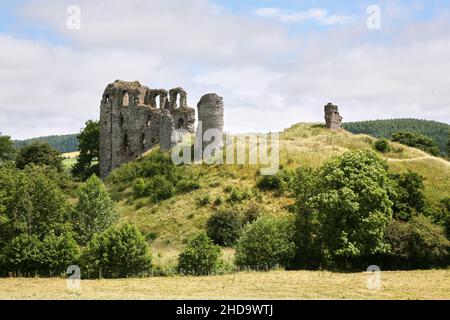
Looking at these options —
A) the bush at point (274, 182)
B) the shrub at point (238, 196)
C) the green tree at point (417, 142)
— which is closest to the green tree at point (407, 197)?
the bush at point (274, 182)

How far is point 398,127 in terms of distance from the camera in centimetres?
14988

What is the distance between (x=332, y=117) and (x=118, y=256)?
39.7 m

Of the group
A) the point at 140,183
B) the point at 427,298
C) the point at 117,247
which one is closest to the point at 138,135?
the point at 140,183

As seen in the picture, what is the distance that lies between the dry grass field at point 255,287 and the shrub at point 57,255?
192cm

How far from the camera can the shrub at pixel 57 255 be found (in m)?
37.0

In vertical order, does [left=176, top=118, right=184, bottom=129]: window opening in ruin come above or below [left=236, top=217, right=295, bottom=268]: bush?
above

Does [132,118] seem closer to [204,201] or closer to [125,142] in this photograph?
[125,142]

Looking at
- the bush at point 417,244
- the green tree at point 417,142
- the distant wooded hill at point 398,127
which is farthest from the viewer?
the distant wooded hill at point 398,127

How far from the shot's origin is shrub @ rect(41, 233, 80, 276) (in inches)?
1457

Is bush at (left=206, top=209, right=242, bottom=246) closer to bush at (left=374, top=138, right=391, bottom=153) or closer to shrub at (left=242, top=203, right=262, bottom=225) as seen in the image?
shrub at (left=242, top=203, right=262, bottom=225)

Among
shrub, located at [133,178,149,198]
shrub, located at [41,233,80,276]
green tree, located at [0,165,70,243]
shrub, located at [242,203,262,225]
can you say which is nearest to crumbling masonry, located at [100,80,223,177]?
shrub, located at [133,178,149,198]

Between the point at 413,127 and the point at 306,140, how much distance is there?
96.3 metres

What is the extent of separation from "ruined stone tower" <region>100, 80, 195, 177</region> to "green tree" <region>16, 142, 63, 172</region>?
5.57 m

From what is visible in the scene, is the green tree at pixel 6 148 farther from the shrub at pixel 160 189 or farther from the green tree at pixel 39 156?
the shrub at pixel 160 189
